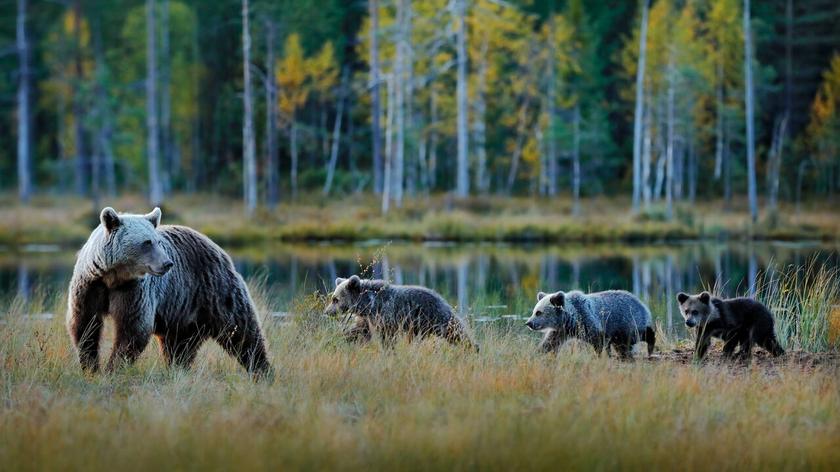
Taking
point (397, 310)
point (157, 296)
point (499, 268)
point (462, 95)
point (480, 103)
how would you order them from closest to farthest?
point (157, 296) → point (397, 310) → point (499, 268) → point (462, 95) → point (480, 103)

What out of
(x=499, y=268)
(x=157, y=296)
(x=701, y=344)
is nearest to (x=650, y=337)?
(x=701, y=344)

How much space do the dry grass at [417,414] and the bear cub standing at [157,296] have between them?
9.6 inches

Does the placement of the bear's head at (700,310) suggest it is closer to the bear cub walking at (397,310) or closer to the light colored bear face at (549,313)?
the light colored bear face at (549,313)

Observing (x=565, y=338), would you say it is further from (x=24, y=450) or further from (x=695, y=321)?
(x=24, y=450)

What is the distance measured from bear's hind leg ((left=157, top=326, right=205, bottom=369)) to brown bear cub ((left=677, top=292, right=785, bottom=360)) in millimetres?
4480

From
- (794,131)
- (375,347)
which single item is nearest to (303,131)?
(794,131)

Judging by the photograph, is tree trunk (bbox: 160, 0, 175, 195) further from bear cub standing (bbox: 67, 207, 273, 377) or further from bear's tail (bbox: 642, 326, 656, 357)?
bear cub standing (bbox: 67, 207, 273, 377)

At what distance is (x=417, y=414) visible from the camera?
6.49m

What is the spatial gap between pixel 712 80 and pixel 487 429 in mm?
43896

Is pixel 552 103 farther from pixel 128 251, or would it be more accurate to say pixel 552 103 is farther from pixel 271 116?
pixel 128 251

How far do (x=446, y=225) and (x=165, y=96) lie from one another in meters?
25.0

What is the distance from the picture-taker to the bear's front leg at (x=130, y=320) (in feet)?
24.0

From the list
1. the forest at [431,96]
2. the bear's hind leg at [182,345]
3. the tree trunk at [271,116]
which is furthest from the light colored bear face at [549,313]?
the tree trunk at [271,116]

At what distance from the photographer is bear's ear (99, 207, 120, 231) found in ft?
23.2
